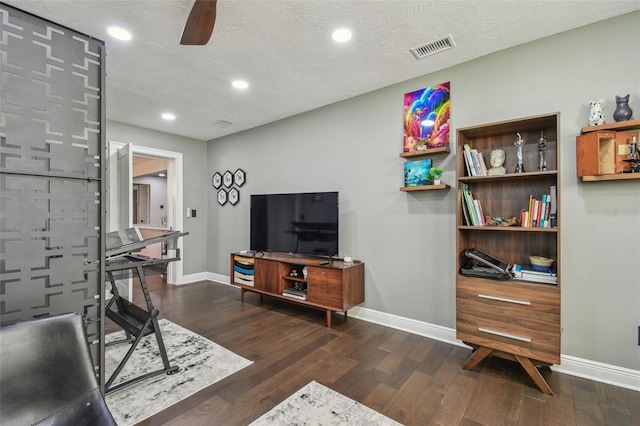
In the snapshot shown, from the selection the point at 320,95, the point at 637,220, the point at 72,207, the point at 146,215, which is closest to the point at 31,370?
the point at 72,207

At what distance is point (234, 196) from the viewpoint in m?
4.91

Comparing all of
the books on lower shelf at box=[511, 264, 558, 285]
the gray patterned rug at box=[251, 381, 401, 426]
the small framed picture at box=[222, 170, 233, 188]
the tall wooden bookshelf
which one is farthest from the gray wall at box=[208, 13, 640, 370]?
the gray patterned rug at box=[251, 381, 401, 426]

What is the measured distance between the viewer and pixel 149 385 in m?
2.01

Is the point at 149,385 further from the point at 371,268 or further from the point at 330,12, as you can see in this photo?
the point at 330,12

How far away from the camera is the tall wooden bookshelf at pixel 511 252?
1.93 meters

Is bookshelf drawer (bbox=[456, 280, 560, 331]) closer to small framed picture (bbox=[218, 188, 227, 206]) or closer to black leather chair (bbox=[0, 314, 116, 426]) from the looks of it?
black leather chair (bbox=[0, 314, 116, 426])

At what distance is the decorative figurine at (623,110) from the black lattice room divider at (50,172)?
350 centimetres

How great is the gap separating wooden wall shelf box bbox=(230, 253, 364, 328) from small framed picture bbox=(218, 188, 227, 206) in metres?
1.64

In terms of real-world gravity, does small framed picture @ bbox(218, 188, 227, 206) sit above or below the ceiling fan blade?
below

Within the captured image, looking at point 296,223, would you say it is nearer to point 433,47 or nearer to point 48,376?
point 433,47

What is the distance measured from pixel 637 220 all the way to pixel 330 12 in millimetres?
2602

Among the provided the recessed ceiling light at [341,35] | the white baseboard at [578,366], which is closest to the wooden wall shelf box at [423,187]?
the white baseboard at [578,366]

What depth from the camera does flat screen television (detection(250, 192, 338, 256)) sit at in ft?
10.9

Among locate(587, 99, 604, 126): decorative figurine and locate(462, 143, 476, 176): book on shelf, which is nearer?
locate(587, 99, 604, 126): decorative figurine
